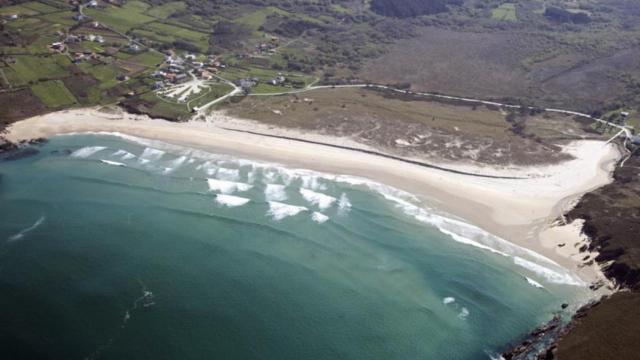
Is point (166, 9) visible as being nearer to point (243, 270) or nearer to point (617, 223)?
point (243, 270)

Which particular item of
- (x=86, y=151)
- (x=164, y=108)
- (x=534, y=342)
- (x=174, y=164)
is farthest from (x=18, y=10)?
(x=534, y=342)

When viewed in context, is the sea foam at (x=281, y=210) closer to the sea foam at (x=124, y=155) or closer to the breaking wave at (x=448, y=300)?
the breaking wave at (x=448, y=300)

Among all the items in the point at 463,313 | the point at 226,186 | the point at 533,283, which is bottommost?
the point at 463,313

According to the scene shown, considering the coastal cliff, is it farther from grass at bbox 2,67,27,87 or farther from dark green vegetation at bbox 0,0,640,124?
grass at bbox 2,67,27,87

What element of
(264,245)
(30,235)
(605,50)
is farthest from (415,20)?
(30,235)

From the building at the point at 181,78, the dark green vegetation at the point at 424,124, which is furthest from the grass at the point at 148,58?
the dark green vegetation at the point at 424,124

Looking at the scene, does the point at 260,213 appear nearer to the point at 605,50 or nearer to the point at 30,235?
the point at 30,235

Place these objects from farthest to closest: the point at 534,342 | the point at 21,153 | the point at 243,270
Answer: the point at 21,153 < the point at 243,270 < the point at 534,342

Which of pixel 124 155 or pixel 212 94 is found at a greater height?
pixel 212 94
